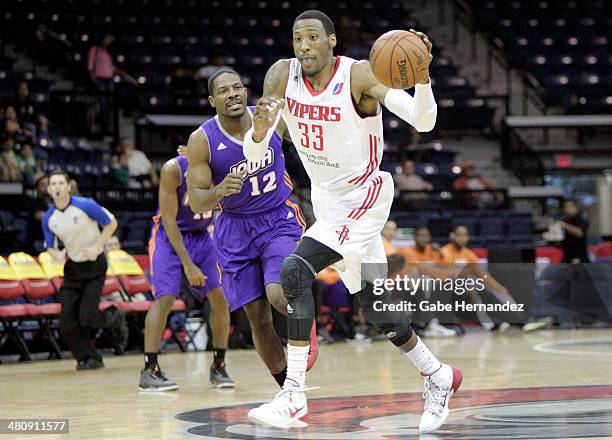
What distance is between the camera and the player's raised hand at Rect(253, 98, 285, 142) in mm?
5395

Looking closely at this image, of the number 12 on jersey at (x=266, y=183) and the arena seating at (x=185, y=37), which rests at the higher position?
the arena seating at (x=185, y=37)

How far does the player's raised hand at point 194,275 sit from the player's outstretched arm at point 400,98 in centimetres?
272

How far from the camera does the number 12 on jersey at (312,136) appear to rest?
5.61 metres

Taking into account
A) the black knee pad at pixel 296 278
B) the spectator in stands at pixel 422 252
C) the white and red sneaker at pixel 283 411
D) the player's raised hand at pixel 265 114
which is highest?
the player's raised hand at pixel 265 114

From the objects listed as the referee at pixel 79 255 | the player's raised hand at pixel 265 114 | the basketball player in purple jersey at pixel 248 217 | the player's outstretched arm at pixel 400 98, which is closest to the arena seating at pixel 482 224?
the referee at pixel 79 255

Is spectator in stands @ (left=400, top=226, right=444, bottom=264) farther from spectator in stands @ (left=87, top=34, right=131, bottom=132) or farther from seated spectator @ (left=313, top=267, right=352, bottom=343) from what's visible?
spectator in stands @ (left=87, top=34, right=131, bottom=132)

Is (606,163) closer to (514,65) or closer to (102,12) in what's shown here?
(514,65)

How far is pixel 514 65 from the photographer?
2267 cm

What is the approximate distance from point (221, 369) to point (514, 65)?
15.8m

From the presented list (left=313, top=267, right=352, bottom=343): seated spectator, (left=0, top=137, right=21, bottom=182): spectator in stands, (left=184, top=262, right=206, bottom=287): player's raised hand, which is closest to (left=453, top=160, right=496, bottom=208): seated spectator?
(left=313, top=267, right=352, bottom=343): seated spectator

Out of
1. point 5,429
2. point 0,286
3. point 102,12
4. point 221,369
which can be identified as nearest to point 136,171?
point 0,286

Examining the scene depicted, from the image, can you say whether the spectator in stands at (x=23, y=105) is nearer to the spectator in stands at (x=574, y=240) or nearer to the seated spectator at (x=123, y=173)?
the seated spectator at (x=123, y=173)

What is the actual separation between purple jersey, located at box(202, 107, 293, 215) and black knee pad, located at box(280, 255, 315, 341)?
107cm

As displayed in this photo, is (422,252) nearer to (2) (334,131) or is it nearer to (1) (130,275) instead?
(1) (130,275)
